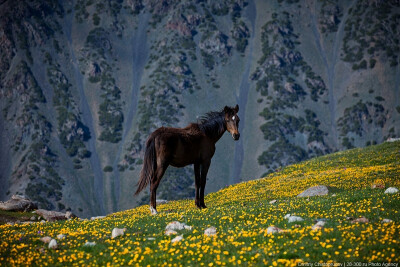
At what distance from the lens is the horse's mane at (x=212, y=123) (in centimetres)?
2686

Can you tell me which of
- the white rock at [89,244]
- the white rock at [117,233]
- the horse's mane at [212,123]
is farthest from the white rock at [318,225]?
the horse's mane at [212,123]

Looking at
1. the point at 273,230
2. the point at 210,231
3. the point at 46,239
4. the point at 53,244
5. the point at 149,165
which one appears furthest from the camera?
the point at 149,165

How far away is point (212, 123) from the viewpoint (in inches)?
1071

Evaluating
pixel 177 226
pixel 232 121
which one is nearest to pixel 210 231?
pixel 177 226

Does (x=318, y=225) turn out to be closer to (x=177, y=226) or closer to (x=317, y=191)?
(x=177, y=226)

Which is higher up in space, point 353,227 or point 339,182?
point 339,182

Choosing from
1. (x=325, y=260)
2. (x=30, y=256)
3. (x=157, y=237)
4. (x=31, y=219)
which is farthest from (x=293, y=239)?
(x=31, y=219)

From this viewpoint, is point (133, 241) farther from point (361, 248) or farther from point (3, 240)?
point (361, 248)

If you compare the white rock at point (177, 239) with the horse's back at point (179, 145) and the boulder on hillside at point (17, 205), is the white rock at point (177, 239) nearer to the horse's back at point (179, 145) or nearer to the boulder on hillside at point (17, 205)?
the horse's back at point (179, 145)

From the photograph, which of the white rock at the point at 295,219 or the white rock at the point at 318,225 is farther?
the white rock at the point at 295,219

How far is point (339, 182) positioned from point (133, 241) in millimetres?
21472

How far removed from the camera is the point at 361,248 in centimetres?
1441

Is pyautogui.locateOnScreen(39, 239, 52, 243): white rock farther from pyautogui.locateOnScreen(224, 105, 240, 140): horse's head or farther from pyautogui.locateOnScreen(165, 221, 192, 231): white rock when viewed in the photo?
pyautogui.locateOnScreen(224, 105, 240, 140): horse's head

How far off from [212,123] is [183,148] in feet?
9.68
